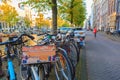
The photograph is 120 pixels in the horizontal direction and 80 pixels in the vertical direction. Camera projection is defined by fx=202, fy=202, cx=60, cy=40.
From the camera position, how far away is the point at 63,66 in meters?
4.56

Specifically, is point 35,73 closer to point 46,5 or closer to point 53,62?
point 53,62

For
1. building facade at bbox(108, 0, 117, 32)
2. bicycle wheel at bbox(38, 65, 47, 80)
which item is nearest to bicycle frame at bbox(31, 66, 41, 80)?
bicycle wheel at bbox(38, 65, 47, 80)

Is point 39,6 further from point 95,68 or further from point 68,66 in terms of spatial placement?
point 68,66

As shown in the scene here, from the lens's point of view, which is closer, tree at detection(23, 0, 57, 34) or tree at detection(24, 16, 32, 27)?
tree at detection(23, 0, 57, 34)

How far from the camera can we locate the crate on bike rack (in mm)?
3684

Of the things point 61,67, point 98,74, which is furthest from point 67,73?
point 98,74

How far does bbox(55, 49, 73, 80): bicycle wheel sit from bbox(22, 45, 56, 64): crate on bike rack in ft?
1.46

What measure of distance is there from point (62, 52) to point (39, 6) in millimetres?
8403


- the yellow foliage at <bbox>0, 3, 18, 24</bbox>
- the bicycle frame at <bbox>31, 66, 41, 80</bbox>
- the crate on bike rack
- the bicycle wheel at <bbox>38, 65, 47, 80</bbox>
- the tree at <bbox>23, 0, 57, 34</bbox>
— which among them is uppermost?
the yellow foliage at <bbox>0, 3, 18, 24</bbox>

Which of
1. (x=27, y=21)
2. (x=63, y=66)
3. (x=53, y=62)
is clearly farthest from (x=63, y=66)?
(x=27, y=21)

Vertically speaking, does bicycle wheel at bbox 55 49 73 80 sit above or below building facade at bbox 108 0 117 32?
below

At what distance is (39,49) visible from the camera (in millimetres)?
3766

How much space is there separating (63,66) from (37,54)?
102 centimetres

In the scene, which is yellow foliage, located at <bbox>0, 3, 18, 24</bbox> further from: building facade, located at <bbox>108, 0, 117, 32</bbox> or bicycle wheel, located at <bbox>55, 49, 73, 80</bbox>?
bicycle wheel, located at <bbox>55, 49, 73, 80</bbox>
